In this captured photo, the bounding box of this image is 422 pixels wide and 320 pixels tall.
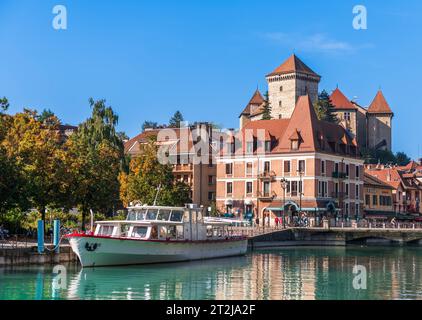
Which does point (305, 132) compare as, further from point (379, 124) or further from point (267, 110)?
point (379, 124)

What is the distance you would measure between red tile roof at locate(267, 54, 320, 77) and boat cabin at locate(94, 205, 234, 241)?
282 ft

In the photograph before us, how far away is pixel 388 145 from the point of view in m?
174

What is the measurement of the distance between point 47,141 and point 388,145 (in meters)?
124

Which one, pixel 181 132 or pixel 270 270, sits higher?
pixel 181 132

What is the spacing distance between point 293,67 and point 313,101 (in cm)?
733

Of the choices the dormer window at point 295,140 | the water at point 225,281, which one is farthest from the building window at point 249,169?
the water at point 225,281

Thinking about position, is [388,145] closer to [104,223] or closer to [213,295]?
[104,223]

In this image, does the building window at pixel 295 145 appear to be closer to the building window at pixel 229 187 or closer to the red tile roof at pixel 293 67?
the building window at pixel 229 187

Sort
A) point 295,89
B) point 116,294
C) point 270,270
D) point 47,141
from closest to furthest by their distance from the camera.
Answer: point 116,294
point 270,270
point 47,141
point 295,89

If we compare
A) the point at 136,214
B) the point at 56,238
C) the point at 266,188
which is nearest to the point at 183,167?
the point at 266,188

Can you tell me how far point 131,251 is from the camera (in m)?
50.5

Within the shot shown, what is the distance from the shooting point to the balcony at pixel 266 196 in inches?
3600

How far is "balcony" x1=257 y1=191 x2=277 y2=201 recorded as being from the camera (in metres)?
91.4
